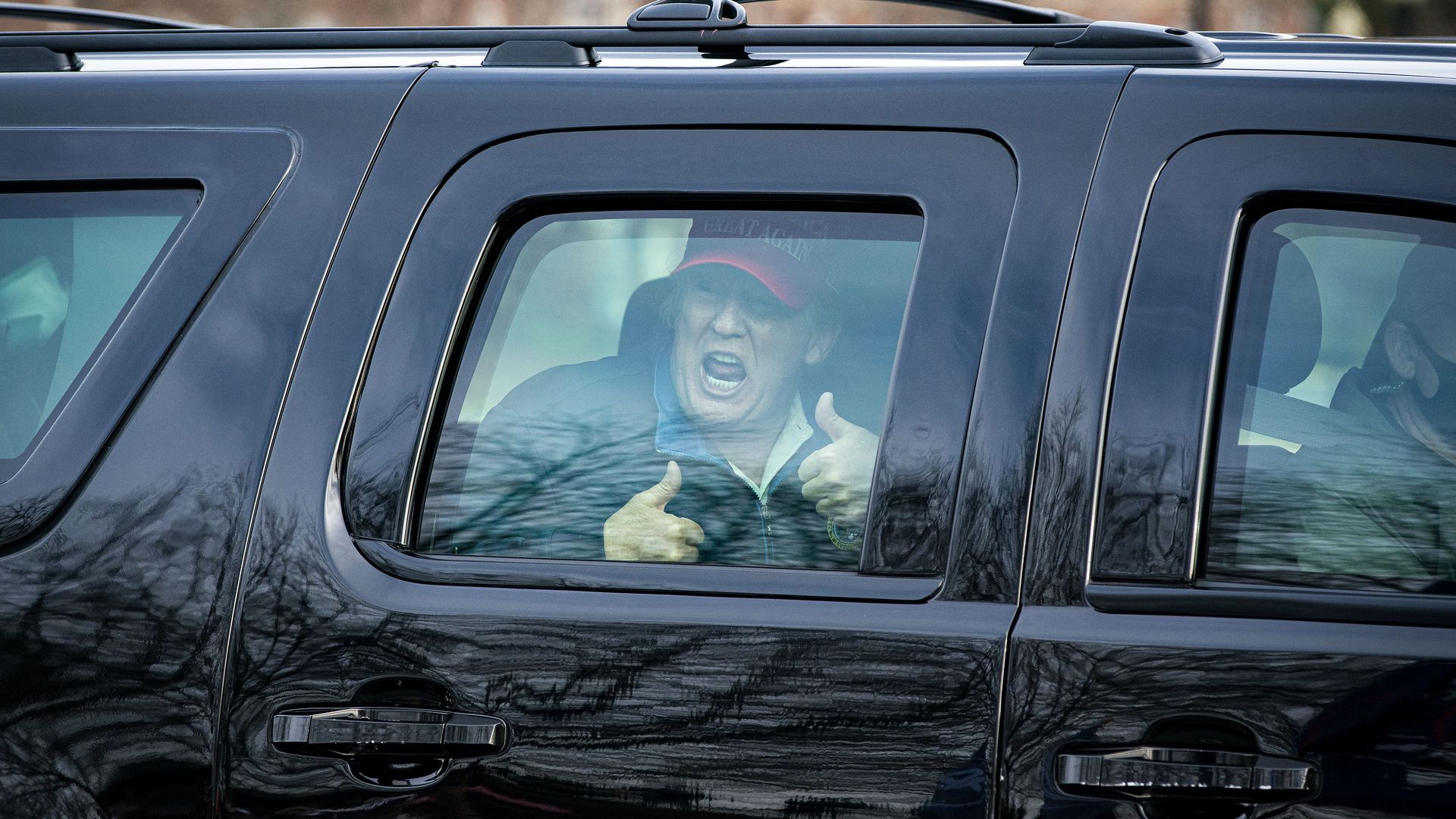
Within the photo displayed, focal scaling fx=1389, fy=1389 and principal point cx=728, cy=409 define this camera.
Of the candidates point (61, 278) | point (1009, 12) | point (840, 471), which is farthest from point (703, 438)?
point (1009, 12)

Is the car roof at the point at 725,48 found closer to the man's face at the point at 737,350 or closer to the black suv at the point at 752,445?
the black suv at the point at 752,445

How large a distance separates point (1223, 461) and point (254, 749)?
114 centimetres

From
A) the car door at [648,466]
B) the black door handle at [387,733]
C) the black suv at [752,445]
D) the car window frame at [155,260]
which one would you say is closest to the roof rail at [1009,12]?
the black suv at [752,445]

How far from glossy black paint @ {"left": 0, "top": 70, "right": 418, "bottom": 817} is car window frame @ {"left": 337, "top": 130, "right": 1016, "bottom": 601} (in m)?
0.14

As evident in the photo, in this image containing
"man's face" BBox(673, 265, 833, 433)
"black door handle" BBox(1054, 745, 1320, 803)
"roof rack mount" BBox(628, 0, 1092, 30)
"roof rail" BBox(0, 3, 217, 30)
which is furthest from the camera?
"roof rail" BBox(0, 3, 217, 30)

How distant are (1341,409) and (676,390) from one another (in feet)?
2.56

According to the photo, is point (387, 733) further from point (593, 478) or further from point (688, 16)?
point (688, 16)

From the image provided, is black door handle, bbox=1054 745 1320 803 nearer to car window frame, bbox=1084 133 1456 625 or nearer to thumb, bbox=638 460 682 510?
car window frame, bbox=1084 133 1456 625

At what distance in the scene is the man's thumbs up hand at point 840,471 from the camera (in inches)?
63.5

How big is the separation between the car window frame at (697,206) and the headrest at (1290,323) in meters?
0.31

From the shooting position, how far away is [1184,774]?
4.62 ft

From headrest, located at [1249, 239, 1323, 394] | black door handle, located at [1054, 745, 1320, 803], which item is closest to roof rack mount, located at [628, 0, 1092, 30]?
headrest, located at [1249, 239, 1323, 394]

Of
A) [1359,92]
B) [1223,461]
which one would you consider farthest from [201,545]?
[1359,92]

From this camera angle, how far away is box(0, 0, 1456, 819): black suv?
1.47 metres
